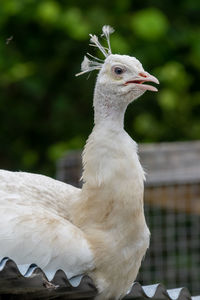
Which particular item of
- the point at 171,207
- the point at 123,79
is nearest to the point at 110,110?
the point at 123,79

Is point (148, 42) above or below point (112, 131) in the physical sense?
above

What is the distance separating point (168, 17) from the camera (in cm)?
1001

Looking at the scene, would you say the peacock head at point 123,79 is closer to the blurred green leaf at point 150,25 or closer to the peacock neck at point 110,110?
the peacock neck at point 110,110

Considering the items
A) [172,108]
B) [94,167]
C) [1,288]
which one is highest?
[172,108]

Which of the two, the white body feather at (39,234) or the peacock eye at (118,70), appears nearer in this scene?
the white body feather at (39,234)

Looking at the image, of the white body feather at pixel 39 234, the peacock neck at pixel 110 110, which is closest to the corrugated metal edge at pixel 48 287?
the white body feather at pixel 39 234

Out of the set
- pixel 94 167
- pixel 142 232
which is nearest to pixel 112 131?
pixel 94 167

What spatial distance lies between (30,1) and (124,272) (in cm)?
573

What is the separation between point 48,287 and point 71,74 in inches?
259

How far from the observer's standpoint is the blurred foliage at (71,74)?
30.7 feet

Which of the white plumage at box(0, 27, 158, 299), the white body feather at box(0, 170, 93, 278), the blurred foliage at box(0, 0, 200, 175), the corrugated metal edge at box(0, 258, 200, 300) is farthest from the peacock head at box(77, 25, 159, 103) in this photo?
the blurred foliage at box(0, 0, 200, 175)

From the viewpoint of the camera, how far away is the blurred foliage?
9344mm

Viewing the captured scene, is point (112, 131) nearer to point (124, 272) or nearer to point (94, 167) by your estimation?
point (94, 167)

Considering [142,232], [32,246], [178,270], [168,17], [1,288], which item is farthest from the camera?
[168,17]
